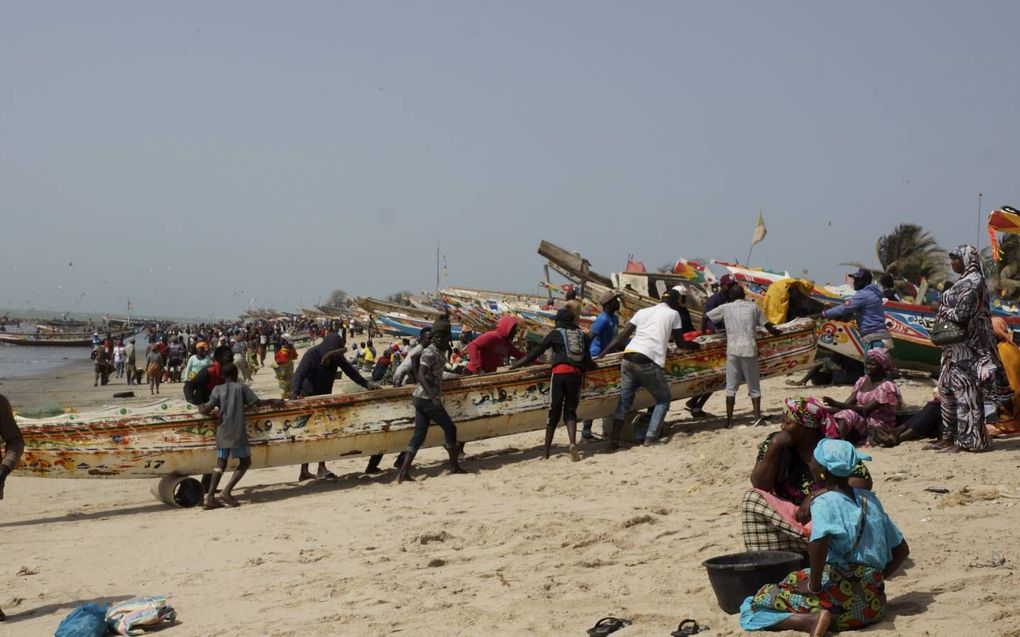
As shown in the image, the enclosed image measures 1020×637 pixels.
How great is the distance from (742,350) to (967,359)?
8.66 ft

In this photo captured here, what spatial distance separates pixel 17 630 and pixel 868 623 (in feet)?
15.9

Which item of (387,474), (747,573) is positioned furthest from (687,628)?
(387,474)

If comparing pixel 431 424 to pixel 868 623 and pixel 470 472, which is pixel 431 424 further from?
pixel 868 623

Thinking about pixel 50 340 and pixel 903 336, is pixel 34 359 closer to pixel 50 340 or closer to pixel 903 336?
pixel 50 340

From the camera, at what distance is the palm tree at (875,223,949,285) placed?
96.3ft

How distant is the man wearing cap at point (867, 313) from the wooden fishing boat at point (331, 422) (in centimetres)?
97

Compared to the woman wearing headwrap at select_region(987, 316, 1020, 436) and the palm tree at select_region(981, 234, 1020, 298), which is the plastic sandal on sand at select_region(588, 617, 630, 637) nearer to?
the woman wearing headwrap at select_region(987, 316, 1020, 436)

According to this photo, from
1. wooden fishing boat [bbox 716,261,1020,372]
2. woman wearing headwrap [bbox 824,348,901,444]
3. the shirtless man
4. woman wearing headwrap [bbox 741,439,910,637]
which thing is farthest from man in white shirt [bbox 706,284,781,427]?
the shirtless man

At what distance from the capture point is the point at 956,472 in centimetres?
705

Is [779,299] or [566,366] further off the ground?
[779,299]

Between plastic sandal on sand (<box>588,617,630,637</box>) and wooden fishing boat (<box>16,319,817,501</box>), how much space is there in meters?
5.43

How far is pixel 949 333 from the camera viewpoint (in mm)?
7602

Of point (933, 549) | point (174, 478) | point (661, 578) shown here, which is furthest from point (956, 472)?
point (174, 478)

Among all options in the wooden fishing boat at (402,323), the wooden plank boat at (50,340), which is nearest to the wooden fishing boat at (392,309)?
the wooden fishing boat at (402,323)
